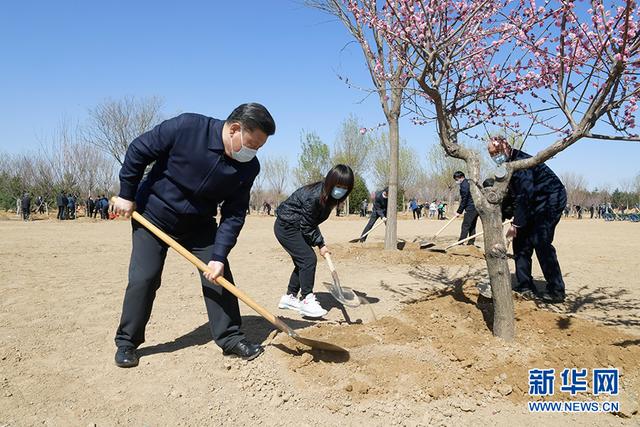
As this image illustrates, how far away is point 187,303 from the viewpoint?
16.3 ft

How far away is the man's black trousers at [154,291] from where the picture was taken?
3111 millimetres

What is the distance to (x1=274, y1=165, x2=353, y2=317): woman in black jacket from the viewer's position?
4328 mm

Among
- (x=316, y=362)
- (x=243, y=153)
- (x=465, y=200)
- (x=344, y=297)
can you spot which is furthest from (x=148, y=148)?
(x=465, y=200)

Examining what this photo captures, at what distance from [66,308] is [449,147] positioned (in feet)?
13.3

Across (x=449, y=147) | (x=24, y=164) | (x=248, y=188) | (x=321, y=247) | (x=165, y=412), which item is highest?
(x=24, y=164)

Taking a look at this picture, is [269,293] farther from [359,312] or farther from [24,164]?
[24,164]

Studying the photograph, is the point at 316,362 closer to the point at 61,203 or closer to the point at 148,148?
the point at 148,148

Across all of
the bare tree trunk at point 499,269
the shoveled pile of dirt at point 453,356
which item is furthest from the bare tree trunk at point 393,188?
the bare tree trunk at point 499,269

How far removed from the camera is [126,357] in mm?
3076

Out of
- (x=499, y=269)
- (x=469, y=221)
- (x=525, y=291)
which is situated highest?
(x=469, y=221)

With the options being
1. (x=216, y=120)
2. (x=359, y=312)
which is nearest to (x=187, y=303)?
(x=359, y=312)

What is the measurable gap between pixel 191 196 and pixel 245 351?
3.82 feet

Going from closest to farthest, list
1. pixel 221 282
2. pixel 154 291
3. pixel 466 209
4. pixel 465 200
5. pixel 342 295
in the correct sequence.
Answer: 1. pixel 221 282
2. pixel 154 291
3. pixel 342 295
4. pixel 466 209
5. pixel 465 200

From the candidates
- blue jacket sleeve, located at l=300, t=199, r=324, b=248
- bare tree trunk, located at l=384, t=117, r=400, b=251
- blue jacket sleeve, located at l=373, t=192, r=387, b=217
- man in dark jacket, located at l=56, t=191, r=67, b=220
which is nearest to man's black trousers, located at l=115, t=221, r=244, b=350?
blue jacket sleeve, located at l=300, t=199, r=324, b=248
